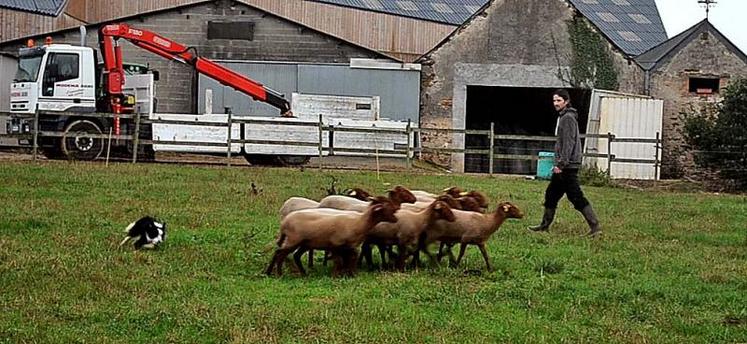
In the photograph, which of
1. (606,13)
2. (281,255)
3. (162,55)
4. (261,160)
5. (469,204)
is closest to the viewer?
(281,255)

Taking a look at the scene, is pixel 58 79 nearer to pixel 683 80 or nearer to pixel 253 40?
pixel 253 40

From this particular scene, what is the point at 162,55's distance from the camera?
30047mm

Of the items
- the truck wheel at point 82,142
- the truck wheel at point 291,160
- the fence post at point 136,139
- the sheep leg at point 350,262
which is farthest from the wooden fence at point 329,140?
the sheep leg at point 350,262

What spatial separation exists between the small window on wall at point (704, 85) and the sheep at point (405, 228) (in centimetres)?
2326

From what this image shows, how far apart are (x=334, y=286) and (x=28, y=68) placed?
18699mm

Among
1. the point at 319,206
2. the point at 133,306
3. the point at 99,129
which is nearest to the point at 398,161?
the point at 99,129

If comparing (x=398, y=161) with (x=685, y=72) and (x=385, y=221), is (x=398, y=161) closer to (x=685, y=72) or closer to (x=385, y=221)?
(x=685, y=72)

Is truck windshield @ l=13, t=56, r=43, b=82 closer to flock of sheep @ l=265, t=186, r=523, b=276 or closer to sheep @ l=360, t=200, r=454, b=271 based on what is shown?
flock of sheep @ l=265, t=186, r=523, b=276

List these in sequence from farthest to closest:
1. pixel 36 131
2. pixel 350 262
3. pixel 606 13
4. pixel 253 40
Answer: pixel 606 13
pixel 253 40
pixel 36 131
pixel 350 262

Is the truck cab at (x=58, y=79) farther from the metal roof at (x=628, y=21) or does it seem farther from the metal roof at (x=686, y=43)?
the metal roof at (x=628, y=21)

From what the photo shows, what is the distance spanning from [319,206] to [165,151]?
1717cm

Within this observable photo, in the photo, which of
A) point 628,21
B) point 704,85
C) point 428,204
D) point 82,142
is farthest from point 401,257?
point 628,21

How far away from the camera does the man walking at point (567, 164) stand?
1427 cm

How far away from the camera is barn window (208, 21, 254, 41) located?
3500 centimetres
